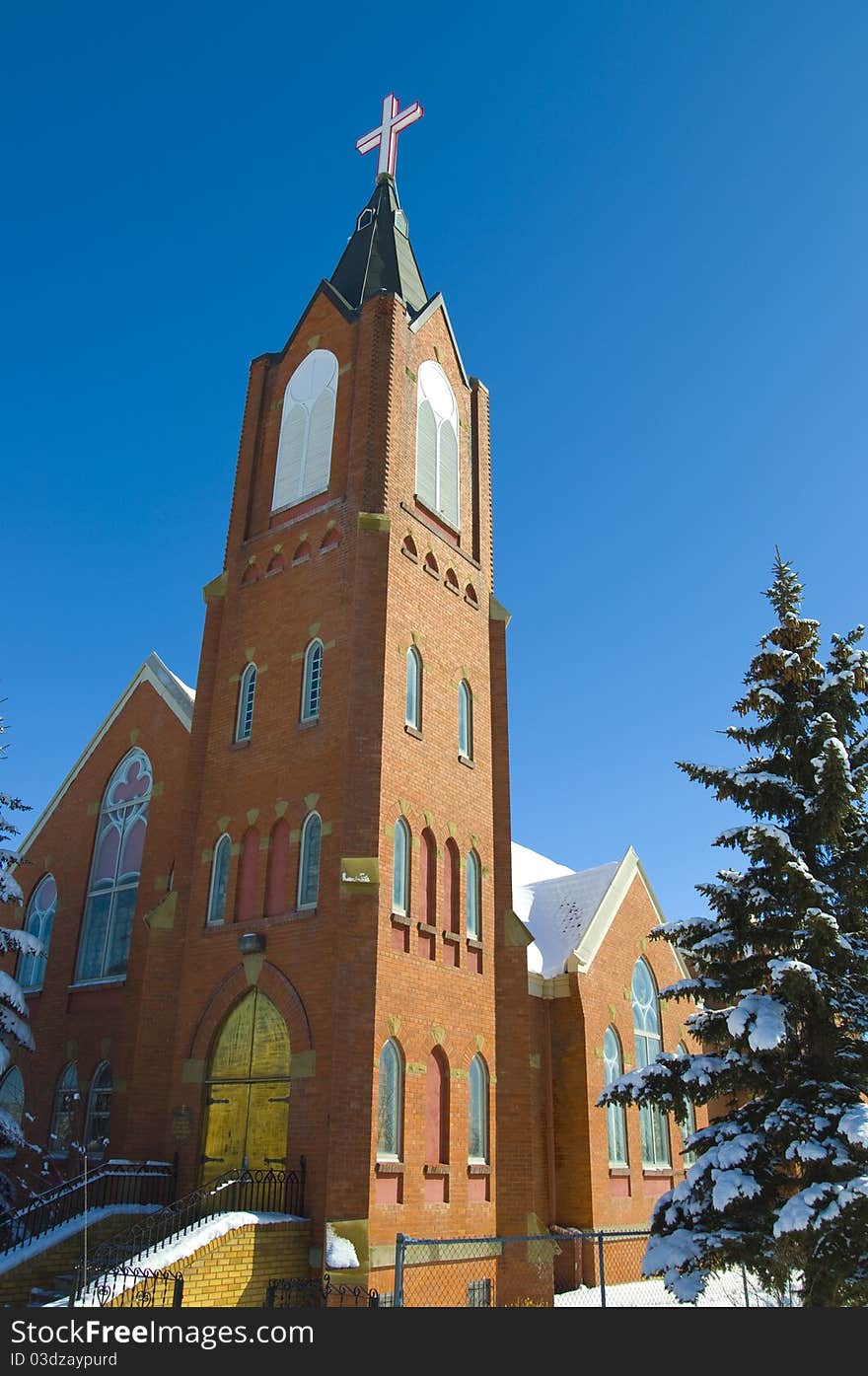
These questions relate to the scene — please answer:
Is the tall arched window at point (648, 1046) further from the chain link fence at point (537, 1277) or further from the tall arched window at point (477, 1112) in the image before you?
the tall arched window at point (477, 1112)

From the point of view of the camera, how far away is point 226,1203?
15.3 meters

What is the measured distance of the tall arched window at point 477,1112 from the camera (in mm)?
17109

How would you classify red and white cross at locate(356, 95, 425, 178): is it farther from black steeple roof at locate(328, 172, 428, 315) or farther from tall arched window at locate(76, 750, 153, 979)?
tall arched window at locate(76, 750, 153, 979)

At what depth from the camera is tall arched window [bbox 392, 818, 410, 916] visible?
16797 millimetres

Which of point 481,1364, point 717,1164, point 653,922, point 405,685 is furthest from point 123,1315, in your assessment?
point 653,922

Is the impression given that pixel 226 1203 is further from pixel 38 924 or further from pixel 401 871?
pixel 38 924

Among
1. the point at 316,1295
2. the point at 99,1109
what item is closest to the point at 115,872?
the point at 99,1109

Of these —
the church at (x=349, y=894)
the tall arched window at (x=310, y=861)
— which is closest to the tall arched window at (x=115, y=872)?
the church at (x=349, y=894)

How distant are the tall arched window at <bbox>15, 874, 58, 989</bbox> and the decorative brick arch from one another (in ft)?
22.4

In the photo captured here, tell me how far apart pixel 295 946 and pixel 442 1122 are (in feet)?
12.1

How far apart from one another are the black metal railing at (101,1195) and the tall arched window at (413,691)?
27.7 feet

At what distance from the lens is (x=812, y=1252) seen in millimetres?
9477

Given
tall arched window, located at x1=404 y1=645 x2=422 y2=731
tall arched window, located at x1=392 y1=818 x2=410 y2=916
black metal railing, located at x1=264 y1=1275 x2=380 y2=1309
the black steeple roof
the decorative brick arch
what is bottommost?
black metal railing, located at x1=264 y1=1275 x2=380 y2=1309

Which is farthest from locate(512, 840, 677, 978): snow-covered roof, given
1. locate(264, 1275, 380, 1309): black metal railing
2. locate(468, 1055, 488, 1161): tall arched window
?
locate(264, 1275, 380, 1309): black metal railing
